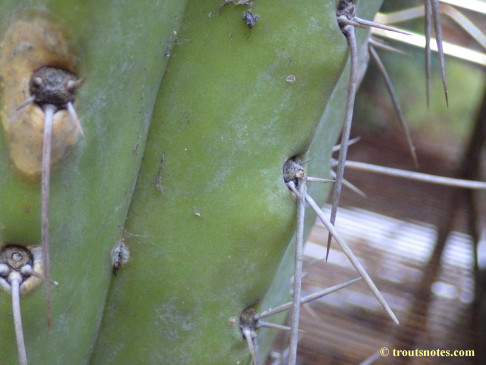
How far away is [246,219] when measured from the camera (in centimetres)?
49

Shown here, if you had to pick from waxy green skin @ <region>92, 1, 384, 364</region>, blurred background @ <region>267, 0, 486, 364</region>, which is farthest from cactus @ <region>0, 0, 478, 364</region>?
blurred background @ <region>267, 0, 486, 364</region>

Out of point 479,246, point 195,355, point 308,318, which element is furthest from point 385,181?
point 195,355

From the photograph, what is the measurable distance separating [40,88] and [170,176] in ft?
0.47

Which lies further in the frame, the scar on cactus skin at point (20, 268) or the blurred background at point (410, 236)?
the blurred background at point (410, 236)

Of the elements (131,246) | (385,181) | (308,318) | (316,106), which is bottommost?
(308,318)

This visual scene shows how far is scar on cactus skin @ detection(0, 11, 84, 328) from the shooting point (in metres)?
0.37

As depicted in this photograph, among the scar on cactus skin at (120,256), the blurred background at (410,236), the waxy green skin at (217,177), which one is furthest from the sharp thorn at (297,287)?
the blurred background at (410,236)

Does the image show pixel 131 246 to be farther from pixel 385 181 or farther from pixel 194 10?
pixel 385 181

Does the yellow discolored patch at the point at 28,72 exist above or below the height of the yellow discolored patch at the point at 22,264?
above

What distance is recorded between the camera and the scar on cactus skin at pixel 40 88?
0.37m

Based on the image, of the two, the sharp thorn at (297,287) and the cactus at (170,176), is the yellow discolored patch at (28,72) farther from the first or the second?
the sharp thorn at (297,287)

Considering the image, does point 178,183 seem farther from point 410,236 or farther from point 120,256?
point 410,236

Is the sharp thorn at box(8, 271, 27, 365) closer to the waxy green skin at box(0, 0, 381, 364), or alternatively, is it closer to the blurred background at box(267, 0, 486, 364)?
the waxy green skin at box(0, 0, 381, 364)

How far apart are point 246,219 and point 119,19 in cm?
18
